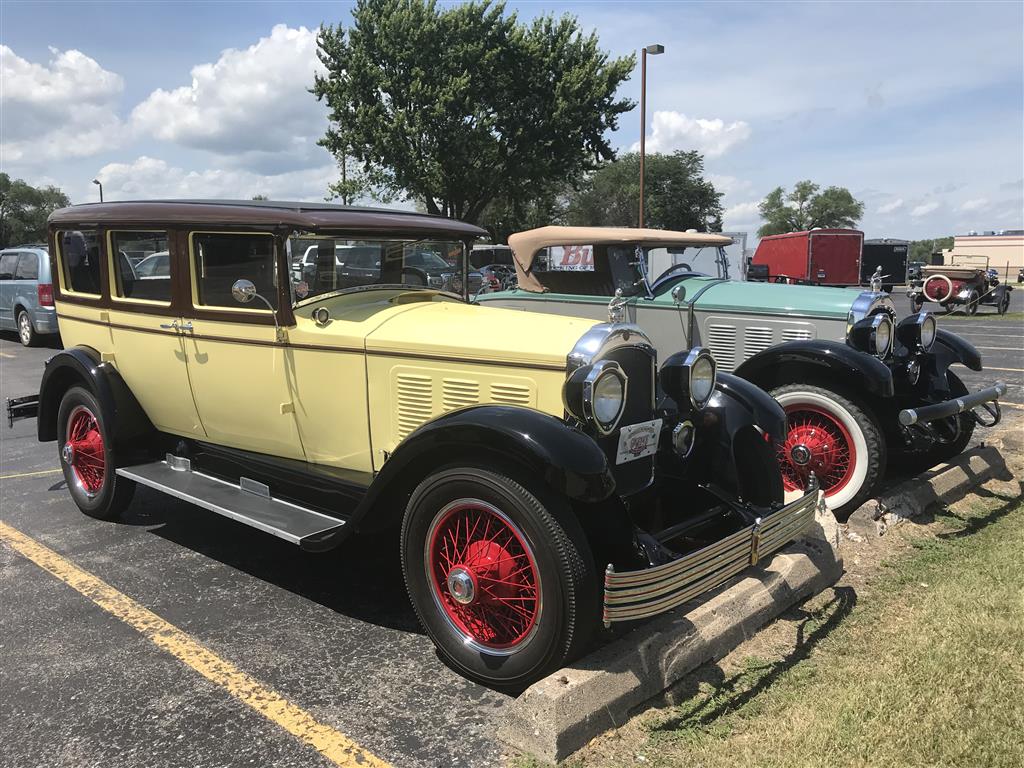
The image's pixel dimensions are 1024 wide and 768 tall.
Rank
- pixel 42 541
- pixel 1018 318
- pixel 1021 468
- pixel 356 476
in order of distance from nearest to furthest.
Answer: pixel 356 476 < pixel 42 541 < pixel 1021 468 < pixel 1018 318

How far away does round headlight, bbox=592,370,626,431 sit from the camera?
2.76 meters

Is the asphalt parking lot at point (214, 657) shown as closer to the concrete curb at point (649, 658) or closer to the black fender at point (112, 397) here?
the concrete curb at point (649, 658)

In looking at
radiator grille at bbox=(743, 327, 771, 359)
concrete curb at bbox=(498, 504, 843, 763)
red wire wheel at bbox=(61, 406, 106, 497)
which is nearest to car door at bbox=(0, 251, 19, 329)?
red wire wheel at bbox=(61, 406, 106, 497)

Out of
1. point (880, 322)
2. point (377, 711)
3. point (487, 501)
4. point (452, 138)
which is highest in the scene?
point (452, 138)

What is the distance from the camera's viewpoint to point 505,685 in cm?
279

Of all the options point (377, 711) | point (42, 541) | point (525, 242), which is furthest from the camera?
point (525, 242)

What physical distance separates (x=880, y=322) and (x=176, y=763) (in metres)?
4.56

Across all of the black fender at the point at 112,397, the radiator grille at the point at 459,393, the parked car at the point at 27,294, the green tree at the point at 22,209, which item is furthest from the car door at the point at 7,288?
the green tree at the point at 22,209

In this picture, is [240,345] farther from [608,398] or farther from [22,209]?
[22,209]

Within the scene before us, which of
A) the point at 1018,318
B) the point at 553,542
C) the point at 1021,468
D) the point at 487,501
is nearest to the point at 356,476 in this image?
the point at 487,501

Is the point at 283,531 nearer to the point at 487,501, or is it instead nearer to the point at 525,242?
the point at 487,501

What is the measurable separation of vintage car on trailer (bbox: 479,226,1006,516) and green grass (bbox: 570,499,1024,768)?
0.94 meters

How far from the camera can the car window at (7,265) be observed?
13383 mm

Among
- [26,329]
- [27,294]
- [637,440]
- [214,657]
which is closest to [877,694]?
[637,440]
